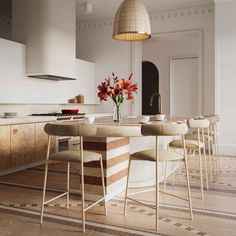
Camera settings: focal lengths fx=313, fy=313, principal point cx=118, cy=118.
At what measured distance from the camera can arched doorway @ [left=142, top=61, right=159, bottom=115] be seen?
30.3ft

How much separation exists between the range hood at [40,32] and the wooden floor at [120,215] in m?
2.27

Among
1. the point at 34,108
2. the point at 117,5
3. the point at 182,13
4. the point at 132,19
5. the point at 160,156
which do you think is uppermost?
the point at 117,5

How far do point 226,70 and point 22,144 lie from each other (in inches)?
152

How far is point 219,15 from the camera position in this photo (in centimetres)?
585

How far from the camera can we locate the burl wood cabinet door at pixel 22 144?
14.5 feet

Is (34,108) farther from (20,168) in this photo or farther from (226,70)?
(226,70)

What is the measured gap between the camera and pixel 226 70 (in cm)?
586

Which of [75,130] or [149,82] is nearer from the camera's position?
[75,130]

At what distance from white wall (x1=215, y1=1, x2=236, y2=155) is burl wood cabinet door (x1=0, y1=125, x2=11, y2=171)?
3.80m

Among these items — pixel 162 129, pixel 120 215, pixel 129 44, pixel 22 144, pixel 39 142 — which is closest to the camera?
pixel 162 129

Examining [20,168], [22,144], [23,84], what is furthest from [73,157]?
[23,84]

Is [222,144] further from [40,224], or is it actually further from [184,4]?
[40,224]

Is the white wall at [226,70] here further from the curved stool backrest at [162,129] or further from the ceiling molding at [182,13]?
the curved stool backrest at [162,129]

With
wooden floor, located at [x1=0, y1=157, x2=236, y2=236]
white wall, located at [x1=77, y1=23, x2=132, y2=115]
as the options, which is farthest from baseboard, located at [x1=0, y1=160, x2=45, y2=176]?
white wall, located at [x1=77, y1=23, x2=132, y2=115]
